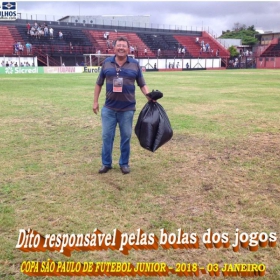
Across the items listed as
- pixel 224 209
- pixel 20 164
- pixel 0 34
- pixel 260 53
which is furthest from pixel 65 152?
pixel 260 53

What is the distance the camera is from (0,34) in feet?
130

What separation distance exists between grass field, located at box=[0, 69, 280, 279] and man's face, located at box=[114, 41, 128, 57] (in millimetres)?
1668

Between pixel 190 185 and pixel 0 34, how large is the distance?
134 feet

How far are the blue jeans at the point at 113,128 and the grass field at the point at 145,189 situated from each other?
273 mm

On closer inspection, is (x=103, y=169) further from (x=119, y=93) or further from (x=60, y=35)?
(x=60, y=35)

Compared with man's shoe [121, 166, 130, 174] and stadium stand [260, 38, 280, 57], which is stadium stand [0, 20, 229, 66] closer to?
stadium stand [260, 38, 280, 57]

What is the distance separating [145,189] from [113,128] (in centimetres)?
104

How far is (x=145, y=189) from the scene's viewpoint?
14.4 feet

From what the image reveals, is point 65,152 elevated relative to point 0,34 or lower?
lower

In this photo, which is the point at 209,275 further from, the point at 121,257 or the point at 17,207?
the point at 17,207

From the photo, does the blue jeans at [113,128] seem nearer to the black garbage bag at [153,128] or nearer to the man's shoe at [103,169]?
the man's shoe at [103,169]

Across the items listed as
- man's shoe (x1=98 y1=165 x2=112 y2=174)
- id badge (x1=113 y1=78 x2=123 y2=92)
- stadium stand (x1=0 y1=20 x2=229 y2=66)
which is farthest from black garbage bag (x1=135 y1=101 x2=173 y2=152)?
stadium stand (x1=0 y1=20 x2=229 y2=66)

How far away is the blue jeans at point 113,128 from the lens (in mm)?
4816

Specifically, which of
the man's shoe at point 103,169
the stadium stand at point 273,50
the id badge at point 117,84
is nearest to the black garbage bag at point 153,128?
the id badge at point 117,84
